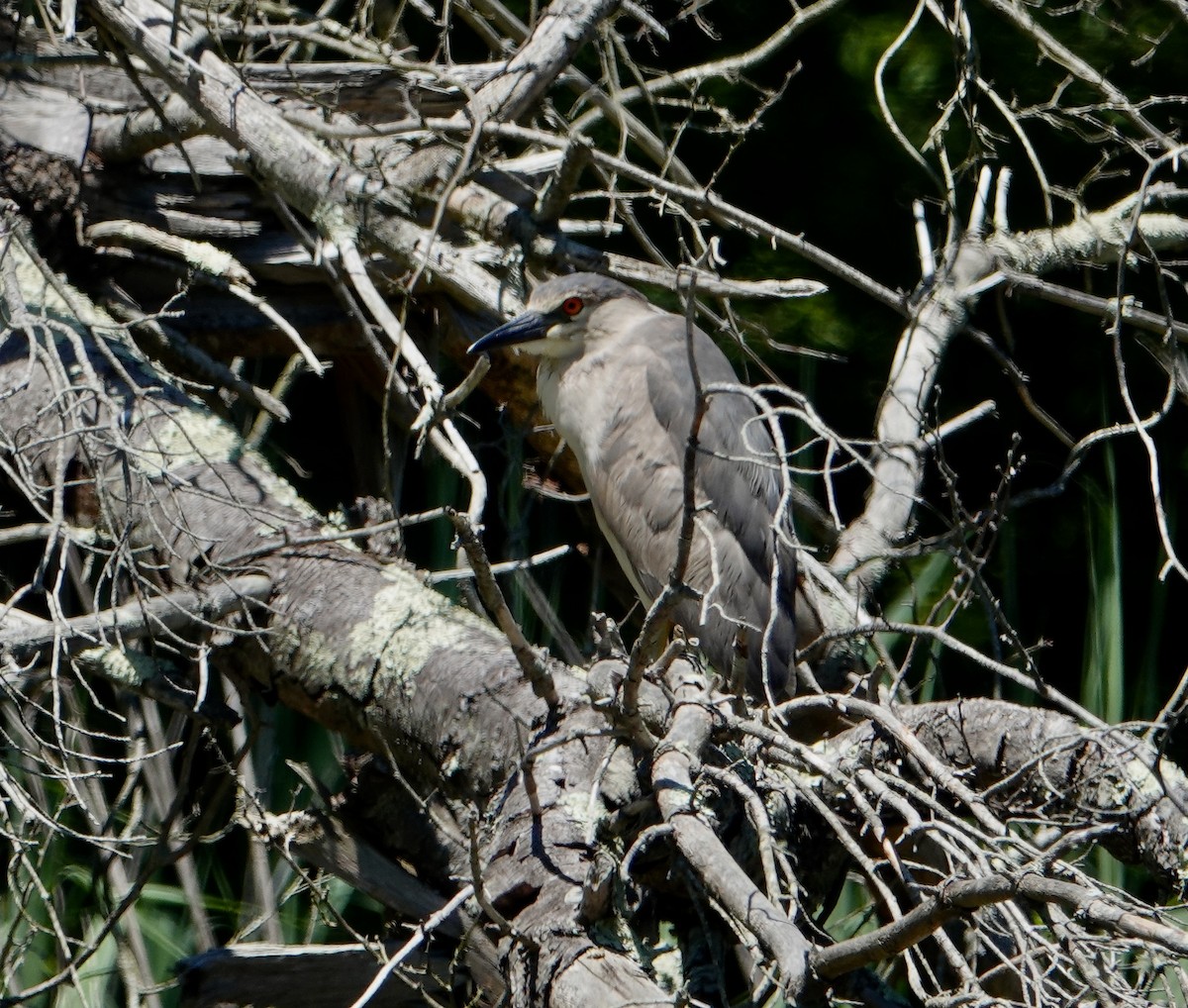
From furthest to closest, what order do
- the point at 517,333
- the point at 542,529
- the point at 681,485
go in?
the point at 542,529 → the point at 681,485 → the point at 517,333

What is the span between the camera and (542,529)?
3.61m

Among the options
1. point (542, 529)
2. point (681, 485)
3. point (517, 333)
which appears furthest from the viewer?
point (542, 529)

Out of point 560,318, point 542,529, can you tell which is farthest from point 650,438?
point 542,529

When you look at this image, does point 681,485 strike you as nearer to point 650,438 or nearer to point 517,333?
point 650,438

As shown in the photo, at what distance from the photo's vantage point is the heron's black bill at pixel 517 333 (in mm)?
2928

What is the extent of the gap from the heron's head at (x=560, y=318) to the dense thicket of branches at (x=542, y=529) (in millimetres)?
116

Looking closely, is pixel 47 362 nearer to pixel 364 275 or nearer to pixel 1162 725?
pixel 364 275

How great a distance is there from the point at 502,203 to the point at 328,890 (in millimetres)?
1496

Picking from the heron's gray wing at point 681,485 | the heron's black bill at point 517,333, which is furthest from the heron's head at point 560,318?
the heron's gray wing at point 681,485

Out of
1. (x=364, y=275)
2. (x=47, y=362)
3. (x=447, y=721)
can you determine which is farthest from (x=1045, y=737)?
(x=47, y=362)

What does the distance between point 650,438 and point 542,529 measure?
1.90ft

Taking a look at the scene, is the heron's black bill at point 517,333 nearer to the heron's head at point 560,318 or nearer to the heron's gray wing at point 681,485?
the heron's head at point 560,318

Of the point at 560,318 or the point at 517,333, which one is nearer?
the point at 517,333

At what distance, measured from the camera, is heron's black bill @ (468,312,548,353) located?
9.61 feet
